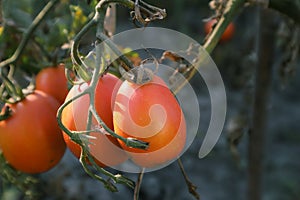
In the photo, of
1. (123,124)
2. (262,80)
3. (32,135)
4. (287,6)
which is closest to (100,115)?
(123,124)

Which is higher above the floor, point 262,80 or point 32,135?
point 32,135

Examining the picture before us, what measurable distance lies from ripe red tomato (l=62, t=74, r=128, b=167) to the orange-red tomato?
2 centimetres

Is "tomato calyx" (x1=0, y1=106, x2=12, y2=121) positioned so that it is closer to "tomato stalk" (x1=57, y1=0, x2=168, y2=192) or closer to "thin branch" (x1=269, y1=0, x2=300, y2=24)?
"tomato stalk" (x1=57, y1=0, x2=168, y2=192)

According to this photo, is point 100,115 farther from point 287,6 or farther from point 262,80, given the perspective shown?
point 262,80

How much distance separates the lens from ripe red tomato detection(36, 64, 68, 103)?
0.77 m

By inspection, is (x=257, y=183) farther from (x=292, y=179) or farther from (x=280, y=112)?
(x=280, y=112)

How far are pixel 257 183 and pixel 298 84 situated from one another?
1.52 m

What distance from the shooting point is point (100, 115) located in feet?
1.94

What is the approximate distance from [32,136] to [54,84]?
0.10 meters

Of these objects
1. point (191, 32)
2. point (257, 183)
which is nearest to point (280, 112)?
point (191, 32)

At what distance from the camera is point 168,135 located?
57 centimetres

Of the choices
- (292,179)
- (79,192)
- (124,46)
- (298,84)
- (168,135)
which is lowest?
(298,84)

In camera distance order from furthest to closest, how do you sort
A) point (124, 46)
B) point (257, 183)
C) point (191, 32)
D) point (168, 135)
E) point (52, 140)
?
point (191, 32) → point (257, 183) → point (124, 46) → point (52, 140) → point (168, 135)

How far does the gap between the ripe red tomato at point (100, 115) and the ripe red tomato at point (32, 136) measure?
0.09 meters
